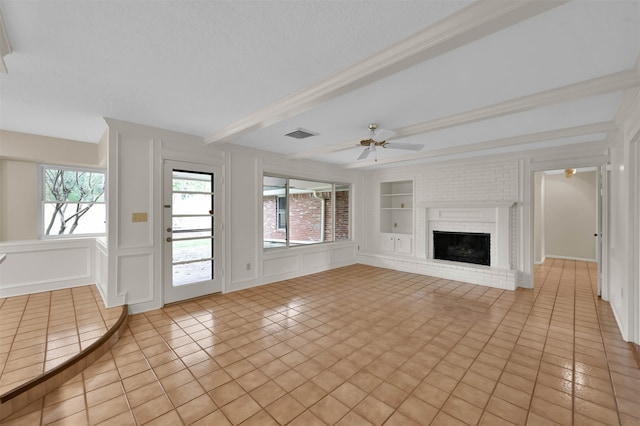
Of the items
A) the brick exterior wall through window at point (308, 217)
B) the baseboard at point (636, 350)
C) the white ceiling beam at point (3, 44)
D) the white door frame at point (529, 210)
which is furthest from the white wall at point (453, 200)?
the white ceiling beam at point (3, 44)

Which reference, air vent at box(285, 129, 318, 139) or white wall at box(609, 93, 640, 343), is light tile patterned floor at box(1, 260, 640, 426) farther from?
air vent at box(285, 129, 318, 139)

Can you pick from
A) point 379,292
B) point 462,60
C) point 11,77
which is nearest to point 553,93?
point 462,60

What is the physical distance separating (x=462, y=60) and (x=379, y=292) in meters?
3.55

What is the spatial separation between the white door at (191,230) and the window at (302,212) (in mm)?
997

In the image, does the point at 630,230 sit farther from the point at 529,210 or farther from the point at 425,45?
the point at 425,45

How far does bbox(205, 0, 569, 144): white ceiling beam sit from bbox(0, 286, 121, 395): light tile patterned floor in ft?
9.77

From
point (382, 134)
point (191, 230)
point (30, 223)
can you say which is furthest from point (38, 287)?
point (382, 134)

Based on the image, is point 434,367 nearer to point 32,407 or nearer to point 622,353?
point 622,353

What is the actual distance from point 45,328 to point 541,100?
5465mm

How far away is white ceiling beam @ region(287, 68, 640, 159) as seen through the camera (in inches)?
86.8

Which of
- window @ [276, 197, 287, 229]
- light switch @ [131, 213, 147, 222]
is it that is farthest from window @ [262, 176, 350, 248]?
light switch @ [131, 213, 147, 222]

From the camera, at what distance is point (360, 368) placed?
7.79ft

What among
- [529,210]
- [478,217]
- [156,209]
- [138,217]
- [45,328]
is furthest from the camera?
[478,217]

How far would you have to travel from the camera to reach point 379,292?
15.0ft
